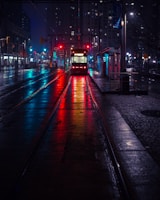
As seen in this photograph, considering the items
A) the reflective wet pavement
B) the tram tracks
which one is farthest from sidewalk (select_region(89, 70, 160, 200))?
the tram tracks

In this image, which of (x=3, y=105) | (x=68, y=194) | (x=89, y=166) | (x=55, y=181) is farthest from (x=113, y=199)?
(x=3, y=105)

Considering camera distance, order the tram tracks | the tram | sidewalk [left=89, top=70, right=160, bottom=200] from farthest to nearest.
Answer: the tram → the tram tracks → sidewalk [left=89, top=70, right=160, bottom=200]

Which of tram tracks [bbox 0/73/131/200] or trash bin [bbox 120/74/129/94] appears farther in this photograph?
trash bin [bbox 120/74/129/94]

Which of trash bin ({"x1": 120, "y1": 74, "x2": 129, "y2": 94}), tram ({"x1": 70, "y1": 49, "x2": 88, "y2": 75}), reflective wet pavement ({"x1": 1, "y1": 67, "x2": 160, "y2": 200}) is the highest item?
tram ({"x1": 70, "y1": 49, "x2": 88, "y2": 75})

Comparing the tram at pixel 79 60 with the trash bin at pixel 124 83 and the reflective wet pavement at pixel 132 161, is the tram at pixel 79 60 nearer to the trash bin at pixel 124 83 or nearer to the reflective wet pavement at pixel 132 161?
the trash bin at pixel 124 83

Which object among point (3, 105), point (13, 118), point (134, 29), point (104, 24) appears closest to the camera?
point (13, 118)

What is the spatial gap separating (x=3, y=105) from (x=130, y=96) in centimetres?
879

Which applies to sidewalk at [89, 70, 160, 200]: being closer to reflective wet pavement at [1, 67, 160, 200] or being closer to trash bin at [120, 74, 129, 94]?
reflective wet pavement at [1, 67, 160, 200]

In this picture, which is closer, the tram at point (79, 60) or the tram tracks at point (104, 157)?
the tram tracks at point (104, 157)

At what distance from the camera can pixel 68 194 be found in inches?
274

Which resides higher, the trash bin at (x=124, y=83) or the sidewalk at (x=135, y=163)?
the trash bin at (x=124, y=83)

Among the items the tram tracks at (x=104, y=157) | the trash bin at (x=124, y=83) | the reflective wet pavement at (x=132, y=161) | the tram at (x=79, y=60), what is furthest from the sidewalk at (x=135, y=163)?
the tram at (x=79, y=60)

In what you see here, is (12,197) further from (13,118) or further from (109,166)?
(13,118)

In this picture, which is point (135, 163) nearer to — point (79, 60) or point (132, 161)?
point (132, 161)
